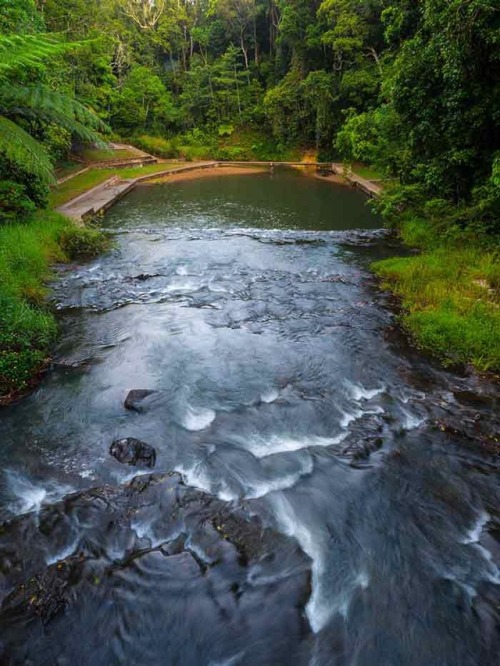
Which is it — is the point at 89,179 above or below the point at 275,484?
below

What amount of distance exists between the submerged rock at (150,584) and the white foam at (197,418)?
1.28 metres

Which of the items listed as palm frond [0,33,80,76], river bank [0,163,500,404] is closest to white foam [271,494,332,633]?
river bank [0,163,500,404]

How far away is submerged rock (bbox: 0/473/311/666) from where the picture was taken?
337 centimetres

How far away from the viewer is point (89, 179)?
24125 millimetres

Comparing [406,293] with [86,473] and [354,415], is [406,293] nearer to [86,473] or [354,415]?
[354,415]

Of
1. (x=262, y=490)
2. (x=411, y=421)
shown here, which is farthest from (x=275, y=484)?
(x=411, y=421)

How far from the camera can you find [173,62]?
1999 inches

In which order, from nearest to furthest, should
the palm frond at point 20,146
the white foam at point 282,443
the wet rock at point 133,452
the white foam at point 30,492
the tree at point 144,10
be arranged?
the white foam at point 30,492, the wet rock at point 133,452, the white foam at point 282,443, the palm frond at point 20,146, the tree at point 144,10

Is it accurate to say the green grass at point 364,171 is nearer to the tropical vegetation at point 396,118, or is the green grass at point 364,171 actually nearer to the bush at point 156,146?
the tropical vegetation at point 396,118

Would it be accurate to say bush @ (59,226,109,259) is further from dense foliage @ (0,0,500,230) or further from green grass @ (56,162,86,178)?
green grass @ (56,162,86,178)

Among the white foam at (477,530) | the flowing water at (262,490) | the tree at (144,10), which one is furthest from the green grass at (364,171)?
the tree at (144,10)

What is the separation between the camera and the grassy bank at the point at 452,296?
7.24 metres

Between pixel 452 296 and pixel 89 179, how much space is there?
2162cm

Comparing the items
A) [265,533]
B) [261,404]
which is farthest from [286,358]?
[265,533]
